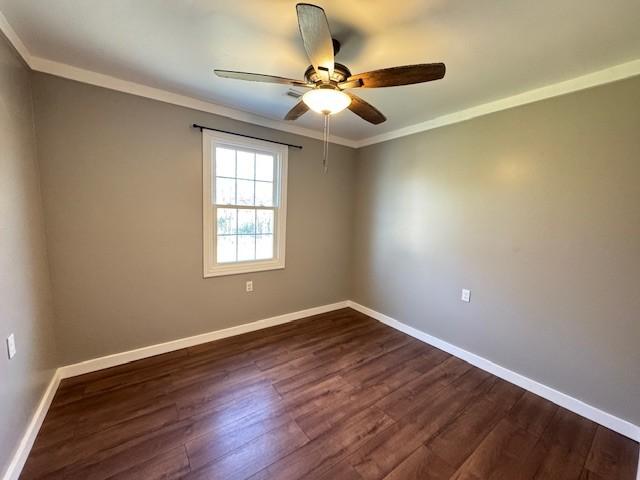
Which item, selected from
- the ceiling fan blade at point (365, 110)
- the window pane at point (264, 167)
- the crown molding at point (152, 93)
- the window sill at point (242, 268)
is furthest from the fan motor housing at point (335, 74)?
the window sill at point (242, 268)

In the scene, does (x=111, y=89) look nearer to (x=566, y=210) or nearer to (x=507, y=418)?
(x=566, y=210)

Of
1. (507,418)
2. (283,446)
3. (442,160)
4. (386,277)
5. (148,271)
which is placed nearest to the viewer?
(283,446)

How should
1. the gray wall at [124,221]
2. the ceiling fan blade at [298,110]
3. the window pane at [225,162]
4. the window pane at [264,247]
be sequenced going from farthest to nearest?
the window pane at [264,247] < the window pane at [225,162] < the gray wall at [124,221] < the ceiling fan blade at [298,110]

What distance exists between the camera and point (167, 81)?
2125mm

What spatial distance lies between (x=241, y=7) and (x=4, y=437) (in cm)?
A: 239

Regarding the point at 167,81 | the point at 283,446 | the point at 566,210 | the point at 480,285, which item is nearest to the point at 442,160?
the point at 566,210

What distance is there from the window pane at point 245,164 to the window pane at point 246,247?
0.67 meters

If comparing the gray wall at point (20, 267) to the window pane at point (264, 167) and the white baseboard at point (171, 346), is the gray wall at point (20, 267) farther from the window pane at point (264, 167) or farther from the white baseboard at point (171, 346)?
the window pane at point (264, 167)

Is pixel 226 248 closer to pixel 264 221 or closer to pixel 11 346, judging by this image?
pixel 264 221

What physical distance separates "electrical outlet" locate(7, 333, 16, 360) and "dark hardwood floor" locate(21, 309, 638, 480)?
59cm

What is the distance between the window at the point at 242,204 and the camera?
2.65 meters

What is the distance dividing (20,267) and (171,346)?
4.47 feet

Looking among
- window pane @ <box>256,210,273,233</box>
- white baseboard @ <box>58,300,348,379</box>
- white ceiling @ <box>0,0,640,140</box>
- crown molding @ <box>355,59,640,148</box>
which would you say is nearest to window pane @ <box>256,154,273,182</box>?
window pane @ <box>256,210,273,233</box>

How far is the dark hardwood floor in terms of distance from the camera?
145 centimetres
